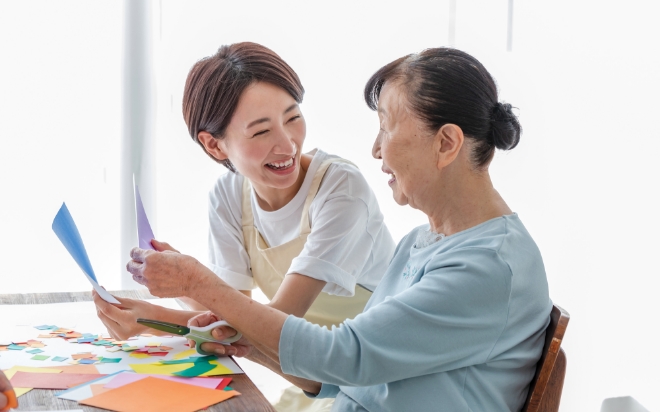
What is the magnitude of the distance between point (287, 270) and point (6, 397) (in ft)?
3.02

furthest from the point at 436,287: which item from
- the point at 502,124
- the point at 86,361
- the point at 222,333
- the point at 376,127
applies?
the point at 376,127

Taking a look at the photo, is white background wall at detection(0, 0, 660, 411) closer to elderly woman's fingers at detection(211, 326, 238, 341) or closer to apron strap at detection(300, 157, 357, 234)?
apron strap at detection(300, 157, 357, 234)

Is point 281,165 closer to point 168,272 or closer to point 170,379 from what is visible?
point 168,272

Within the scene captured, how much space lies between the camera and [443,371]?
3.68 feet

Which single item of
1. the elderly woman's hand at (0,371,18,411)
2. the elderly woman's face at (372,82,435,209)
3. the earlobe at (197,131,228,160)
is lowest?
the elderly woman's hand at (0,371,18,411)

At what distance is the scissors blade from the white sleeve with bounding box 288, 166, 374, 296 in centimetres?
33

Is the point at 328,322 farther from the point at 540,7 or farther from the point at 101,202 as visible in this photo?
the point at 540,7

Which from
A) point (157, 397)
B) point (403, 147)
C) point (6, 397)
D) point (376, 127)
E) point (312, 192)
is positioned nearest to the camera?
point (6, 397)

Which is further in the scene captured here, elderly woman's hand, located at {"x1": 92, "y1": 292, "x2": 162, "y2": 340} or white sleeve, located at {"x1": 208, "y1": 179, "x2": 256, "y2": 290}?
white sleeve, located at {"x1": 208, "y1": 179, "x2": 256, "y2": 290}

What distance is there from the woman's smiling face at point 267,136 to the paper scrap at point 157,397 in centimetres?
69

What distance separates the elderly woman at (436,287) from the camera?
1.09 metres

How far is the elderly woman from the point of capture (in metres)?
1.09

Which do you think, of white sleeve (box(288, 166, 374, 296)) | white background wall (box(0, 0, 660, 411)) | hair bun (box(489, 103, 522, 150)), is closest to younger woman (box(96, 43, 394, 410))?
white sleeve (box(288, 166, 374, 296))

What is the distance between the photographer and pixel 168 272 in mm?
1299
